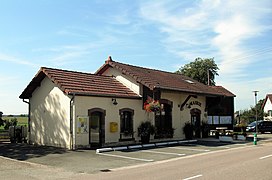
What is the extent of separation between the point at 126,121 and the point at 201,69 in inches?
1691

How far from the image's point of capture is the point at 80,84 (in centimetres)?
2027

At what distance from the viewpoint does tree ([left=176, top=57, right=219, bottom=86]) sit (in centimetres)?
6247

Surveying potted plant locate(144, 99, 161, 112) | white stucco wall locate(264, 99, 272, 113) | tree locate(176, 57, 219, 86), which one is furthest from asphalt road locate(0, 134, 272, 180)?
white stucco wall locate(264, 99, 272, 113)

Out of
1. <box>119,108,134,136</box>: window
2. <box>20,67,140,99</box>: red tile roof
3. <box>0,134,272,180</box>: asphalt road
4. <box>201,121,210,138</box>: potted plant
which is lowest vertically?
<box>0,134,272,180</box>: asphalt road

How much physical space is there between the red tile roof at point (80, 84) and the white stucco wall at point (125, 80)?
0.36m

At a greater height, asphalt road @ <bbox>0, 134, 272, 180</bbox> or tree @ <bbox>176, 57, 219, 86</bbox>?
tree @ <bbox>176, 57, 219, 86</bbox>

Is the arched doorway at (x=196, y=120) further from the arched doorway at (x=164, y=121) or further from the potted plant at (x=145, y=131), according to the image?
the potted plant at (x=145, y=131)

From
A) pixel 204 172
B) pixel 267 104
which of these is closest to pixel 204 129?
pixel 204 172

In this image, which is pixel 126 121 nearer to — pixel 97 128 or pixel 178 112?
pixel 97 128

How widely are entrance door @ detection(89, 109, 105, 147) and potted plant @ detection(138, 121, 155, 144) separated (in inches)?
129

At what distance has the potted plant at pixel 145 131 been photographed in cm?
2250

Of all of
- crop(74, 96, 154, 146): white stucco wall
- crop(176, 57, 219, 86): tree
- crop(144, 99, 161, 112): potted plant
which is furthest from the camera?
crop(176, 57, 219, 86): tree

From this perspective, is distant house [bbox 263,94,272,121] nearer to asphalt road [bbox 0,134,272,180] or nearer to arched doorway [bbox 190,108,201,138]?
arched doorway [bbox 190,108,201,138]

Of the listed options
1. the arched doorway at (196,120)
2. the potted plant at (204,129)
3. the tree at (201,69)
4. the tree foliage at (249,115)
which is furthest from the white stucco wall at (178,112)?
the tree at (201,69)
